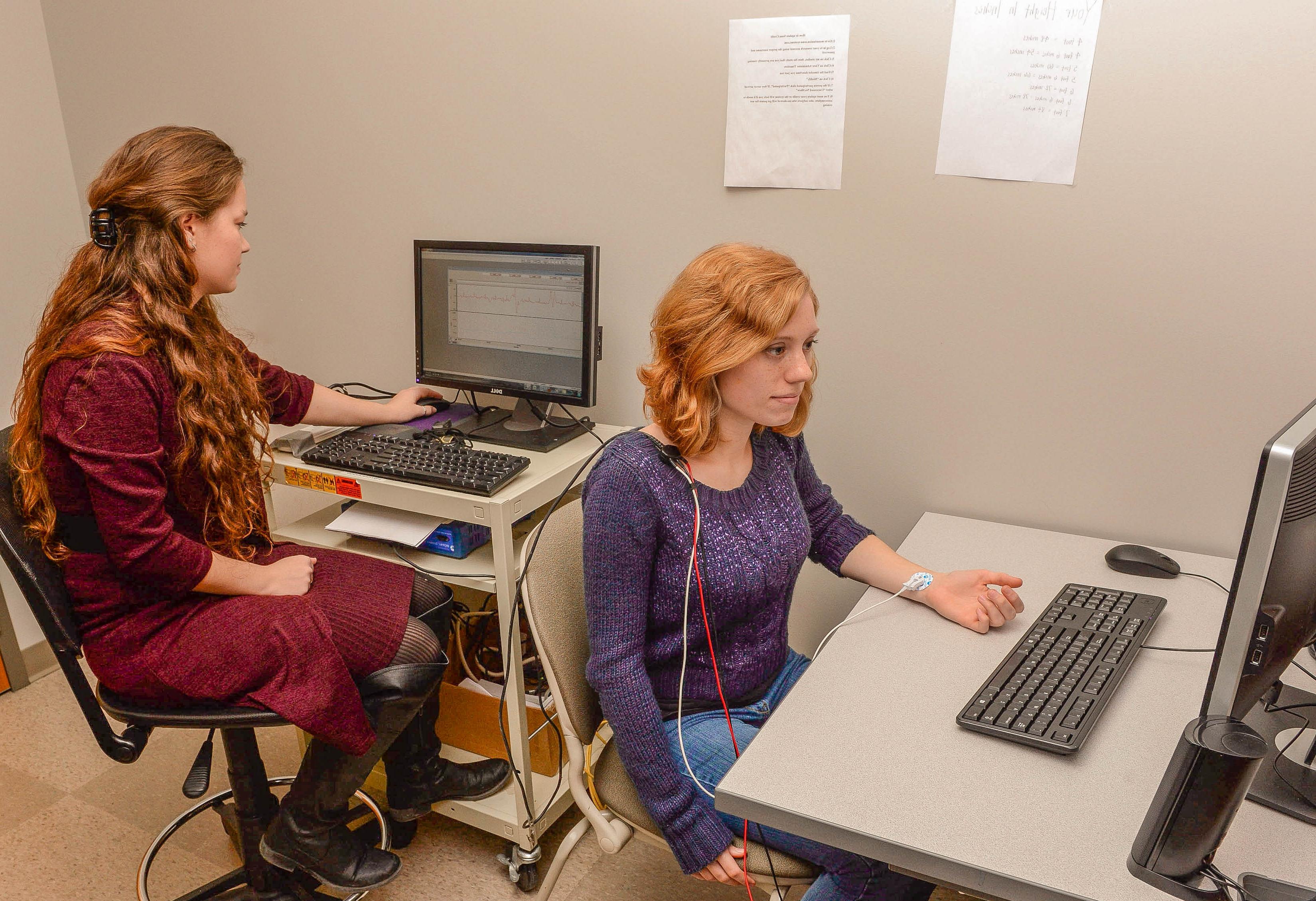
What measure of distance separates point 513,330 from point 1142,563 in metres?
1.26

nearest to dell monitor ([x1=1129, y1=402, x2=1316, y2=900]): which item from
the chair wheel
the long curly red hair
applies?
the long curly red hair

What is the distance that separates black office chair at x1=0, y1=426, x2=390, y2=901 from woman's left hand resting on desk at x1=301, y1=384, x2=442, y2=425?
0.55 m

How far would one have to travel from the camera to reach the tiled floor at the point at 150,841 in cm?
174

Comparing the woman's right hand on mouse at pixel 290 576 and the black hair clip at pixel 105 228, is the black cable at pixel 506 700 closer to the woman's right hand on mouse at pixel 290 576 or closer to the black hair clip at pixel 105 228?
the woman's right hand on mouse at pixel 290 576

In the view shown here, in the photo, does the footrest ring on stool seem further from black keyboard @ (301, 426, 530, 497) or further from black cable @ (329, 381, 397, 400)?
black cable @ (329, 381, 397, 400)

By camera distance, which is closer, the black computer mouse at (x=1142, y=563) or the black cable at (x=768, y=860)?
the black cable at (x=768, y=860)

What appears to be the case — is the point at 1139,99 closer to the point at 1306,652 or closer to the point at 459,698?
the point at 1306,652

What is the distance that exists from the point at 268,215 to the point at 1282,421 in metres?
2.26

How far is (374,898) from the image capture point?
1737mm

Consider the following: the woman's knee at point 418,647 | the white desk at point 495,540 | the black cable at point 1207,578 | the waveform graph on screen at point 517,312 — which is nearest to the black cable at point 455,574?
the white desk at point 495,540

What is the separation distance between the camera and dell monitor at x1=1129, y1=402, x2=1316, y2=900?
0.74m

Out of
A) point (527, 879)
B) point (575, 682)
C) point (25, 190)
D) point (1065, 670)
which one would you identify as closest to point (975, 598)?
point (1065, 670)

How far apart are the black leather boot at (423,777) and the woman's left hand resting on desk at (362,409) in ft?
2.00

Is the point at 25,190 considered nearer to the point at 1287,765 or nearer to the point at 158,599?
the point at 158,599
